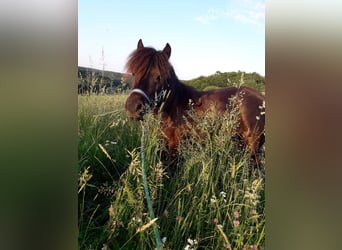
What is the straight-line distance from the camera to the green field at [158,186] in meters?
2.42

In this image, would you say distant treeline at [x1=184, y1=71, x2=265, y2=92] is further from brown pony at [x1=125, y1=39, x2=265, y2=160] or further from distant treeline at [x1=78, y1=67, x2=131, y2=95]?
distant treeline at [x1=78, y1=67, x2=131, y2=95]

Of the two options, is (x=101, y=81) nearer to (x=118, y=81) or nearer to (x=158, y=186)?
(x=118, y=81)

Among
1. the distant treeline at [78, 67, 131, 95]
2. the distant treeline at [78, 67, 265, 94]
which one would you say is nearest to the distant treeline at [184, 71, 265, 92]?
the distant treeline at [78, 67, 265, 94]

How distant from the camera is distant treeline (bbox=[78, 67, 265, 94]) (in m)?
2.42

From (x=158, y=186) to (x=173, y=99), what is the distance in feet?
1.91

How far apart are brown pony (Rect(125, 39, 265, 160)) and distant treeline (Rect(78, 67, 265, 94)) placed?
0.04 m

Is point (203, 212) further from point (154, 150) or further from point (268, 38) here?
point (268, 38)

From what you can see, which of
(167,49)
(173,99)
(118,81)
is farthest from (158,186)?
(167,49)

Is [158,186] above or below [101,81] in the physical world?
below

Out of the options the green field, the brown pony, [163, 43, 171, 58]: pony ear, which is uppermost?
[163, 43, 171, 58]: pony ear

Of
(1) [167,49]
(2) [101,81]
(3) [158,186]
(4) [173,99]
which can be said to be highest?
(1) [167,49]

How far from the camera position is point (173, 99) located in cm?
248
